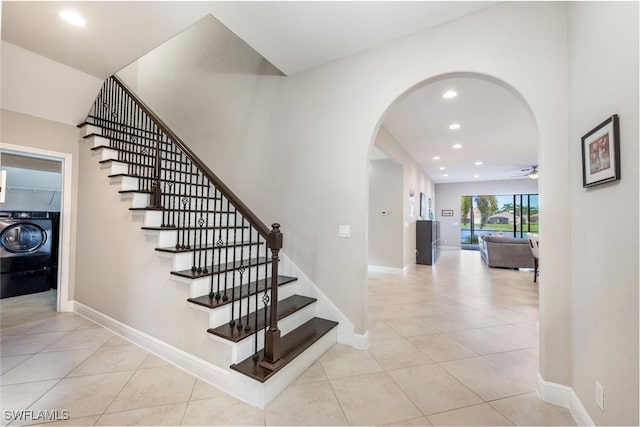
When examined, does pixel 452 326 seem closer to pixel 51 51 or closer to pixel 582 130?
pixel 582 130

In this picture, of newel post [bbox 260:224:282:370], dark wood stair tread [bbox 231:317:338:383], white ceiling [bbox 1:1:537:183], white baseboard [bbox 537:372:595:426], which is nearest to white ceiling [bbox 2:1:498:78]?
white ceiling [bbox 1:1:537:183]

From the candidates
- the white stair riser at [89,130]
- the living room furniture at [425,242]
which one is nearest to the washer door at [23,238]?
the white stair riser at [89,130]

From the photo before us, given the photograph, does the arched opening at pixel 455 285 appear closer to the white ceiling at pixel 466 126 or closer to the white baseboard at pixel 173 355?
the white ceiling at pixel 466 126

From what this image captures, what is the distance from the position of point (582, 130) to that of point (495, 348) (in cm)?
209

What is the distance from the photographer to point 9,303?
12.6 feet

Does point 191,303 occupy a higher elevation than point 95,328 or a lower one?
higher

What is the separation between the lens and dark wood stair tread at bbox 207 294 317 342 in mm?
1911

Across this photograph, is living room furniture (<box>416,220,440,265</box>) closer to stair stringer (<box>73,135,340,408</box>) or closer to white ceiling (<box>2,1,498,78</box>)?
stair stringer (<box>73,135,340,408</box>)

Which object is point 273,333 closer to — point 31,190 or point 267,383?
point 267,383

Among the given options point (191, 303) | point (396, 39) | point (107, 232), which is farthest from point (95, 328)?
point (396, 39)

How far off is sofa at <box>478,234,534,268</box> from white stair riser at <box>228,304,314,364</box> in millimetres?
6281

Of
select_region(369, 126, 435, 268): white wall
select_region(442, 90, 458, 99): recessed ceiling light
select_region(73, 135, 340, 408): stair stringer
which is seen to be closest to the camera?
select_region(73, 135, 340, 408): stair stringer

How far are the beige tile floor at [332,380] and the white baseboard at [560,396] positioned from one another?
0.05 meters

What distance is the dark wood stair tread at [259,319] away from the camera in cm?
191
